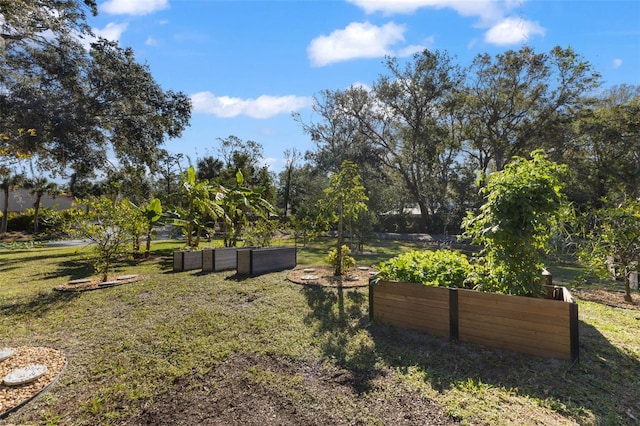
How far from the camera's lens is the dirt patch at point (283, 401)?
8.14ft

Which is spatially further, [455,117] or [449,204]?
[449,204]

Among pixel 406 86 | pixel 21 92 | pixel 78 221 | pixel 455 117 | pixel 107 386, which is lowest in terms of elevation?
pixel 107 386

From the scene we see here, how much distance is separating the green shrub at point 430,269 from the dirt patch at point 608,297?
3344 mm

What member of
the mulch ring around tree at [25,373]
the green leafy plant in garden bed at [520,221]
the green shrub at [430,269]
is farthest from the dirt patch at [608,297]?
the mulch ring around tree at [25,373]

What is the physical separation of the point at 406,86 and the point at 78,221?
65.7 ft

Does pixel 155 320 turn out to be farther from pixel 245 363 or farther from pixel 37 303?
pixel 37 303

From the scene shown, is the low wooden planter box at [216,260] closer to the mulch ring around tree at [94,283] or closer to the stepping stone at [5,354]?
the mulch ring around tree at [94,283]

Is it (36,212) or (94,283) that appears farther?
Result: (36,212)

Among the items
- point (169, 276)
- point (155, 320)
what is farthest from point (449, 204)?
point (155, 320)

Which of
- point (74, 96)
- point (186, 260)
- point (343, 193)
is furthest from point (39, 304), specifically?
point (74, 96)

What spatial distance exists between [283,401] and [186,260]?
677 centimetres

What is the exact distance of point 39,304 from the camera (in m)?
5.50

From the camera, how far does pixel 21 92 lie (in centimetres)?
843

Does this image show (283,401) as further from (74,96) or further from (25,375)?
(74,96)
